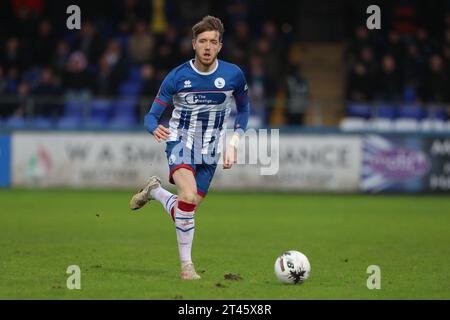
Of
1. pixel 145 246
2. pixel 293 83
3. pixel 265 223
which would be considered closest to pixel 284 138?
pixel 293 83

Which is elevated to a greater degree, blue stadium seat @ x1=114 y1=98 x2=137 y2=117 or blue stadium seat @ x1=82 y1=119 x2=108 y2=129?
blue stadium seat @ x1=114 y1=98 x2=137 y2=117

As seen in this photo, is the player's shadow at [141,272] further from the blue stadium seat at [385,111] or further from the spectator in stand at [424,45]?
the spectator in stand at [424,45]

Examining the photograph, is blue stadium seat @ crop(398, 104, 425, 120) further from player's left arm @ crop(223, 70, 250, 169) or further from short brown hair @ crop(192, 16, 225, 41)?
short brown hair @ crop(192, 16, 225, 41)

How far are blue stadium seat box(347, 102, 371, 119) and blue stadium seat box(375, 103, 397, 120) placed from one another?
0.19 metres

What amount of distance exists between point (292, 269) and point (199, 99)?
1.85 metres

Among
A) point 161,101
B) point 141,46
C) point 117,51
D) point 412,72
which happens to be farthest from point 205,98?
point 141,46

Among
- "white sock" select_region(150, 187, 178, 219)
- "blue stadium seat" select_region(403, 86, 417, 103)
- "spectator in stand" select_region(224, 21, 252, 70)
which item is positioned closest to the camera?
"white sock" select_region(150, 187, 178, 219)

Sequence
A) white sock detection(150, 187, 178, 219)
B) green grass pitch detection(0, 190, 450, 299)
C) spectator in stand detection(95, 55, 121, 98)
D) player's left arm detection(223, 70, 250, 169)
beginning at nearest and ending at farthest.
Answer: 1. green grass pitch detection(0, 190, 450, 299)
2. player's left arm detection(223, 70, 250, 169)
3. white sock detection(150, 187, 178, 219)
4. spectator in stand detection(95, 55, 121, 98)

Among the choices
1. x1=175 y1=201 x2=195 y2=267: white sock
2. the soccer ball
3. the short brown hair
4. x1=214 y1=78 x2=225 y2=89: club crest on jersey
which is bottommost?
the soccer ball

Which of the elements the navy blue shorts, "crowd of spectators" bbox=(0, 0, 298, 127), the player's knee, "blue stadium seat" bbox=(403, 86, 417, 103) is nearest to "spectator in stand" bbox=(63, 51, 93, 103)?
"crowd of spectators" bbox=(0, 0, 298, 127)

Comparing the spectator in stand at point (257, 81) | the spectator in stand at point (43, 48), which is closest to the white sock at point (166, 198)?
the spectator in stand at point (257, 81)

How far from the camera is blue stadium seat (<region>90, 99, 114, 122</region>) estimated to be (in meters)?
20.3

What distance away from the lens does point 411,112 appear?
20.3m

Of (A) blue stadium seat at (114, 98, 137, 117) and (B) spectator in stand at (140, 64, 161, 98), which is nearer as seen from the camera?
(A) blue stadium seat at (114, 98, 137, 117)
